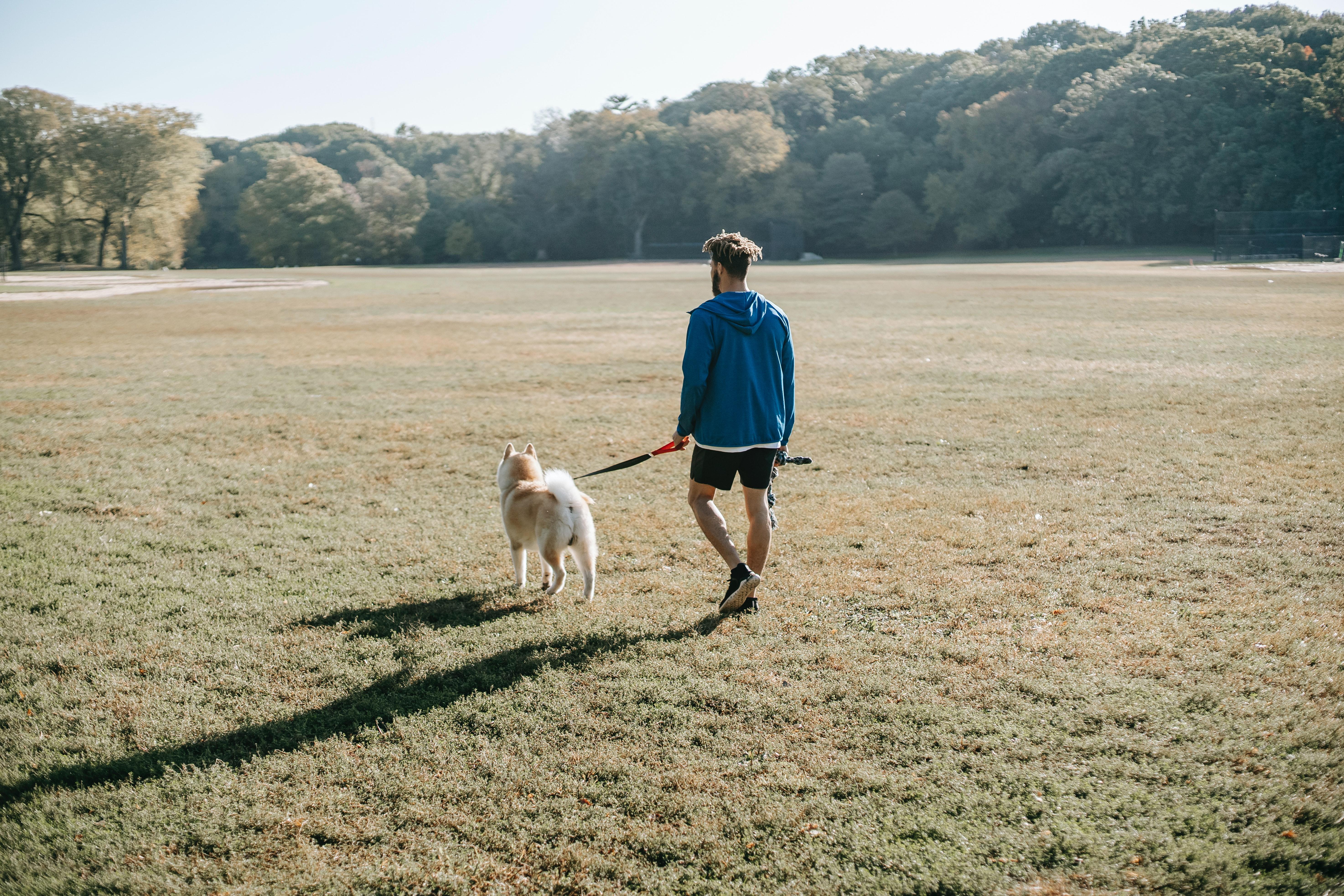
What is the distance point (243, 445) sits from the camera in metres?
9.46

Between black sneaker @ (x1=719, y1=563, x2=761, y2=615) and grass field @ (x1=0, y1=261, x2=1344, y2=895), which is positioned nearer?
grass field @ (x1=0, y1=261, x2=1344, y2=895)

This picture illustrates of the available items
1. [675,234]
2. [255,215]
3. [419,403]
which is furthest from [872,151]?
[419,403]

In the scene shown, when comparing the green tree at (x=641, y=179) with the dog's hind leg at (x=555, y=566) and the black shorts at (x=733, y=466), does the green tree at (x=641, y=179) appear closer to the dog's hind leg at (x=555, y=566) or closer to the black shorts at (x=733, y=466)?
the dog's hind leg at (x=555, y=566)

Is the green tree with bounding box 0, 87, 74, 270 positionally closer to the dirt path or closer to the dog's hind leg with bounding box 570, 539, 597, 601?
the dirt path

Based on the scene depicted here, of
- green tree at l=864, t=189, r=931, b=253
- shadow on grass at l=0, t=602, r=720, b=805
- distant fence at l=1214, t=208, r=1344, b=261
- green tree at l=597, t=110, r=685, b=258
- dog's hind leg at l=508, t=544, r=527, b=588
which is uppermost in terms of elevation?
green tree at l=597, t=110, r=685, b=258

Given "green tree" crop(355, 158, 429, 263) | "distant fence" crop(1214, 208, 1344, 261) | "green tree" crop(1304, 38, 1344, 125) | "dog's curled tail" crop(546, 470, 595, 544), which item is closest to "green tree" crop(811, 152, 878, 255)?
"distant fence" crop(1214, 208, 1344, 261)

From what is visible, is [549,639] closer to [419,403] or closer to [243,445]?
[243,445]

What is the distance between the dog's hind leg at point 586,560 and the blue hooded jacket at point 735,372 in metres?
0.90

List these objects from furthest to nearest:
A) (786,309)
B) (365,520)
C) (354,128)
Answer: (354,128)
(786,309)
(365,520)

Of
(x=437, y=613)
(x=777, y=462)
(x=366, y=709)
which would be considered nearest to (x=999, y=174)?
(x=777, y=462)

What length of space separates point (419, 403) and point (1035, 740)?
9657mm

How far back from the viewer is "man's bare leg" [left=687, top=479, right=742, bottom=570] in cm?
487

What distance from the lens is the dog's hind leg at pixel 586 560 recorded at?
499cm

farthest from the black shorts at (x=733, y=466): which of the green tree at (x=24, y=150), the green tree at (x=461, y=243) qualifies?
the green tree at (x=461, y=243)
